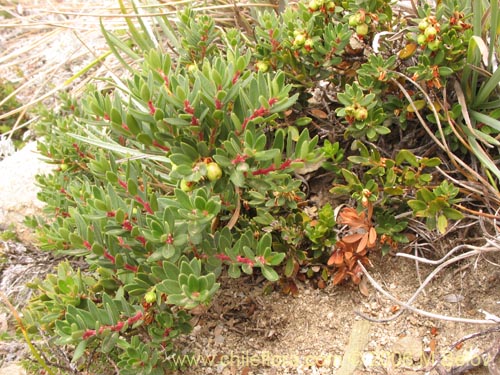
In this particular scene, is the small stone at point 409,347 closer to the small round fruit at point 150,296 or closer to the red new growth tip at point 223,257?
the red new growth tip at point 223,257

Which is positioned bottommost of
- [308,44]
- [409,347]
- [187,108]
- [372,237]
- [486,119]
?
[409,347]

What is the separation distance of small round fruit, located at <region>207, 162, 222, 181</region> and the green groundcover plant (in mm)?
17

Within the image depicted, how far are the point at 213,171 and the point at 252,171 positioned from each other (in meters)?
0.14

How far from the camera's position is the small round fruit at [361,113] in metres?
1.70

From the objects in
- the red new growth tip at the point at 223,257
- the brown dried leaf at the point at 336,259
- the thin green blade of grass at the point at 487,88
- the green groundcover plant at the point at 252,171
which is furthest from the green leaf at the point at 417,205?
the red new growth tip at the point at 223,257

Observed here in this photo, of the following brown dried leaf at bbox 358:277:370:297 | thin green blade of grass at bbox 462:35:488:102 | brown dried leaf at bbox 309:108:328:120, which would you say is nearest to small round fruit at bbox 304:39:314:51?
brown dried leaf at bbox 309:108:328:120

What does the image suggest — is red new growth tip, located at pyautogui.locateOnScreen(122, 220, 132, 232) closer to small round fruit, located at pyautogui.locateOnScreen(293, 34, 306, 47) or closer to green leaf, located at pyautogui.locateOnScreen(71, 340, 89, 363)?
green leaf, located at pyautogui.locateOnScreen(71, 340, 89, 363)

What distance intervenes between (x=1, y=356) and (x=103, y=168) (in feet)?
3.26

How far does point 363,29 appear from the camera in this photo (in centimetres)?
178

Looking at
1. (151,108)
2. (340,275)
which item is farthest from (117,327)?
(340,275)

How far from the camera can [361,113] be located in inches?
67.1

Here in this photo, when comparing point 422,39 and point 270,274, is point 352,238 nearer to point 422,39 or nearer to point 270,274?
point 270,274

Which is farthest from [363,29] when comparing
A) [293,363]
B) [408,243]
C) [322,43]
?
[293,363]

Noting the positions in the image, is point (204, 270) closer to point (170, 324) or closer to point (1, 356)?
point (170, 324)
